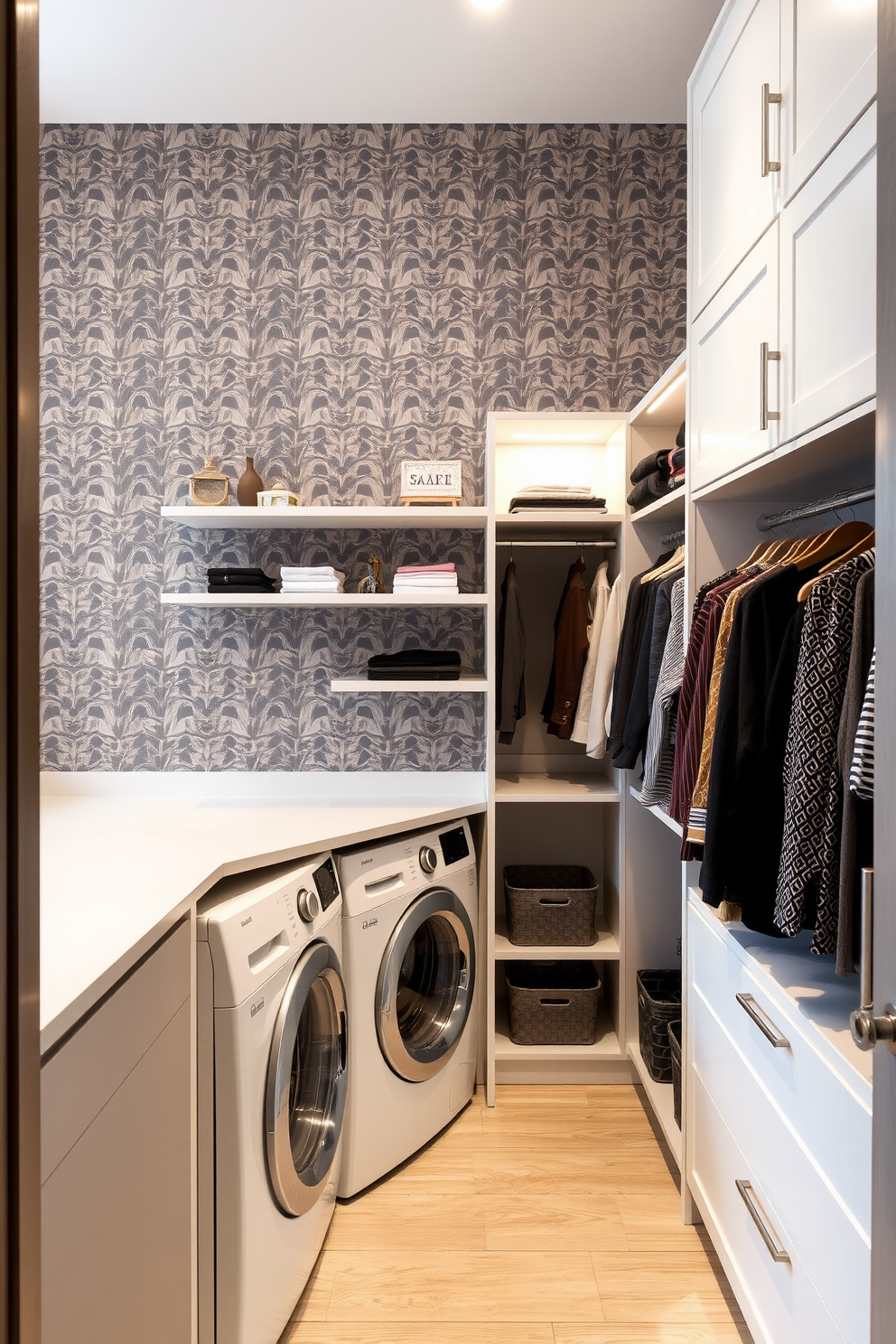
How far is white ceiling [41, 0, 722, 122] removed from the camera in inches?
90.5

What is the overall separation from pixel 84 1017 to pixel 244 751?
6.09 ft

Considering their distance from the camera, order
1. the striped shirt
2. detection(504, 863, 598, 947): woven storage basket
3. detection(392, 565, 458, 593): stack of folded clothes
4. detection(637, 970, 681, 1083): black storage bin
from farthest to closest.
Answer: detection(504, 863, 598, 947): woven storage basket
detection(392, 565, 458, 593): stack of folded clothes
detection(637, 970, 681, 1083): black storage bin
the striped shirt

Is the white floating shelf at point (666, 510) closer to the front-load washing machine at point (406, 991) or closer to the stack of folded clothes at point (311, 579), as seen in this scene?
the stack of folded clothes at point (311, 579)

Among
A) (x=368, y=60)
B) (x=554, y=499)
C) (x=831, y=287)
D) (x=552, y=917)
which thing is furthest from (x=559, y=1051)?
(x=368, y=60)

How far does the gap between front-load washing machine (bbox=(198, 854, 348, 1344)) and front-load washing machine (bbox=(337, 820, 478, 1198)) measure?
147 mm

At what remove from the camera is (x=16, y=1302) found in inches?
22.2

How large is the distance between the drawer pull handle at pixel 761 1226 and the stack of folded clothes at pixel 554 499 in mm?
1809

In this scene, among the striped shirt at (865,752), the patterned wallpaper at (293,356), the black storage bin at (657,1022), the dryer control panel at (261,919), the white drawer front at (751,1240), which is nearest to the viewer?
the striped shirt at (865,752)

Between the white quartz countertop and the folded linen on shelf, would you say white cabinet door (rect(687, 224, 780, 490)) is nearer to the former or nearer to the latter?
the folded linen on shelf

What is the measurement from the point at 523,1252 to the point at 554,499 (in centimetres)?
198

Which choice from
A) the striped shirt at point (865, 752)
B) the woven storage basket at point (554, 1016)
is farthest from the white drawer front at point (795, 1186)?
the woven storage basket at point (554, 1016)

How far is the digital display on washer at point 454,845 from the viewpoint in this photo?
2.47m

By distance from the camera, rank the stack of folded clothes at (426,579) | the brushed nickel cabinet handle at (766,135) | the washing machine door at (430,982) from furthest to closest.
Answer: the stack of folded clothes at (426,579)
the washing machine door at (430,982)
the brushed nickel cabinet handle at (766,135)

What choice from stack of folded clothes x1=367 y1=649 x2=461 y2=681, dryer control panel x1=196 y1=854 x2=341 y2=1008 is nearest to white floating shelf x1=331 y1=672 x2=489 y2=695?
stack of folded clothes x1=367 y1=649 x2=461 y2=681
